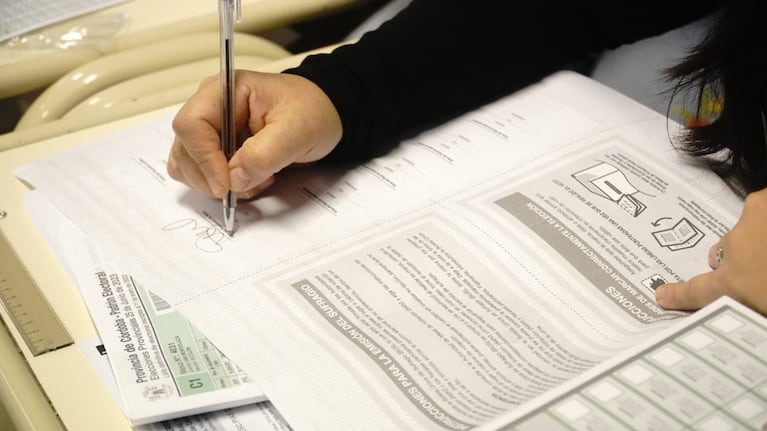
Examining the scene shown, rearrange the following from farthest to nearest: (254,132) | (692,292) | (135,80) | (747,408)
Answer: (135,80) < (254,132) < (692,292) < (747,408)

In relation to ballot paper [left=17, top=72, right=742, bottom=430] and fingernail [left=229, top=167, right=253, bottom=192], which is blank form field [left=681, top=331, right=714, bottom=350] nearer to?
ballot paper [left=17, top=72, right=742, bottom=430]

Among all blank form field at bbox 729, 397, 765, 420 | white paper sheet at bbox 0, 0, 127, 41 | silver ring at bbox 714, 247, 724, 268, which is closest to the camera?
blank form field at bbox 729, 397, 765, 420

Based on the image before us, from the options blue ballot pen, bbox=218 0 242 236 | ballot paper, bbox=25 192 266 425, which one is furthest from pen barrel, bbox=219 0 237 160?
ballot paper, bbox=25 192 266 425

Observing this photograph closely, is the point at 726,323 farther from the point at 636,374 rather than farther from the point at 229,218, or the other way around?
the point at 229,218

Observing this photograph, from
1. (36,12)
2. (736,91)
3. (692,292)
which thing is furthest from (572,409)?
(36,12)

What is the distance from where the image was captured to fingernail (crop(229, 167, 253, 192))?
65 centimetres

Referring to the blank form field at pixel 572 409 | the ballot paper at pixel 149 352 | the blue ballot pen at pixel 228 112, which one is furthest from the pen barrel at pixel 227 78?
the blank form field at pixel 572 409

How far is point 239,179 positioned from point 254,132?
0.07 m

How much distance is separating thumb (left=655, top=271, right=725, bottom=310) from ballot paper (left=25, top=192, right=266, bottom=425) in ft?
0.92

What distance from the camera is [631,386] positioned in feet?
1.58

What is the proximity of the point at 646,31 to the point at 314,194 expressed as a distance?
16.1 inches

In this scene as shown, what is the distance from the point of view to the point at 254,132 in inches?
28.0

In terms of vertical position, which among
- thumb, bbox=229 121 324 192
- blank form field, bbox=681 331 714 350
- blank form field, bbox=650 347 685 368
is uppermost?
thumb, bbox=229 121 324 192

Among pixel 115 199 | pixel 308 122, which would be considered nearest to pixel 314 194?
pixel 308 122
